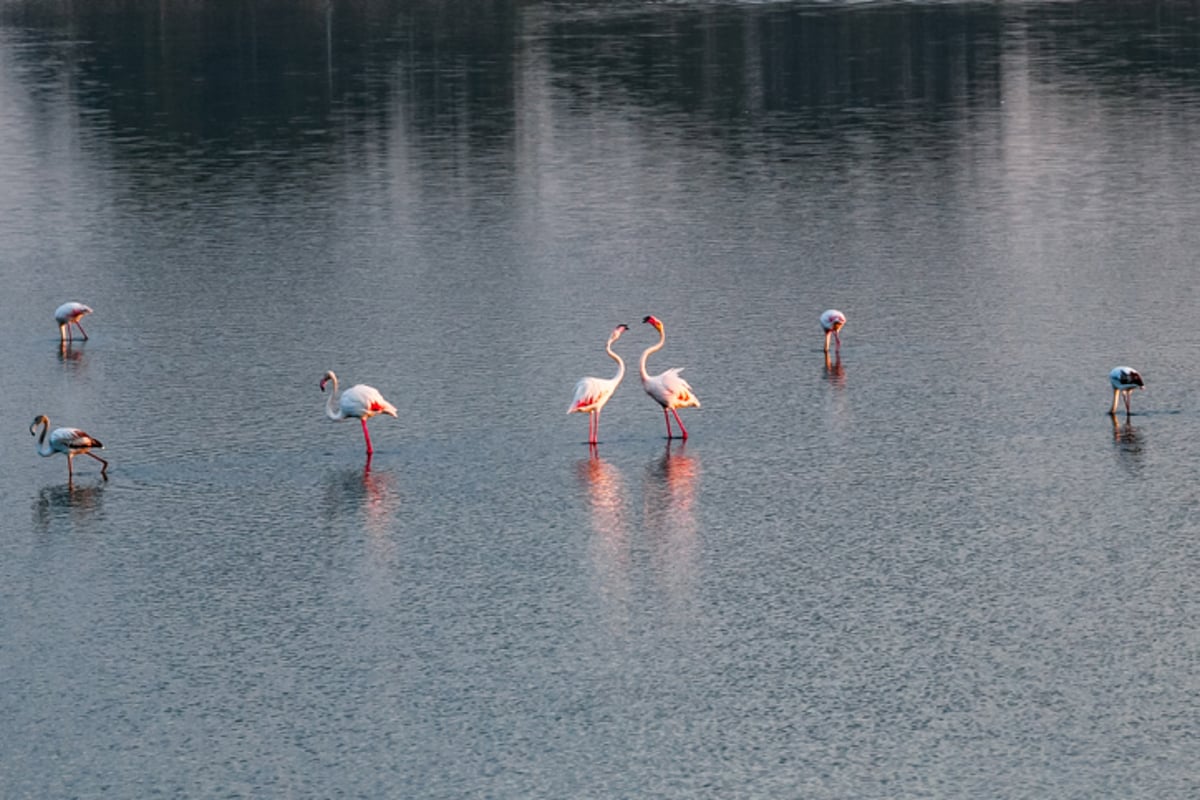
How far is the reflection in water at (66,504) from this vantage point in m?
16.3

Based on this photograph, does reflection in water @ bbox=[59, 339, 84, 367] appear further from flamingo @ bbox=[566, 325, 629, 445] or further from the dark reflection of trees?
the dark reflection of trees

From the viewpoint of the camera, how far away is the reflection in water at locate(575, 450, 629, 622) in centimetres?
1442

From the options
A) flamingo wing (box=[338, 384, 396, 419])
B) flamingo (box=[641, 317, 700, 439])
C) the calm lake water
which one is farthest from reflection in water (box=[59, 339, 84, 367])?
flamingo (box=[641, 317, 700, 439])

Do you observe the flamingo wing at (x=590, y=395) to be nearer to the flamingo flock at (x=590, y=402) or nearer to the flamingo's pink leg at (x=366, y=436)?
A: the flamingo flock at (x=590, y=402)

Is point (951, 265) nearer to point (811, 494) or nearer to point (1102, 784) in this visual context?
point (811, 494)

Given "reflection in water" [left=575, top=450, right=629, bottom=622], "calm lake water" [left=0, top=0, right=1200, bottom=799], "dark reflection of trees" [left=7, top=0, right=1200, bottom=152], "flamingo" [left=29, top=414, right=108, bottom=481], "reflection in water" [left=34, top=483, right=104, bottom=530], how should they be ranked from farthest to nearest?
"dark reflection of trees" [left=7, top=0, right=1200, bottom=152]
"flamingo" [left=29, top=414, right=108, bottom=481]
"reflection in water" [left=34, top=483, right=104, bottom=530]
"reflection in water" [left=575, top=450, right=629, bottom=622]
"calm lake water" [left=0, top=0, right=1200, bottom=799]

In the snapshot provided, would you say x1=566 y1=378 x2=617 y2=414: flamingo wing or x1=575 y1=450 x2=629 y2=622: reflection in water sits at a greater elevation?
x1=566 y1=378 x2=617 y2=414: flamingo wing

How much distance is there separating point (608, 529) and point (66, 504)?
451 cm

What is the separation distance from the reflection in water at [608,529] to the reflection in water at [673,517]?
0.22 metres

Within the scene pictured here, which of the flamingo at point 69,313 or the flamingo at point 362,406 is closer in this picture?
the flamingo at point 362,406

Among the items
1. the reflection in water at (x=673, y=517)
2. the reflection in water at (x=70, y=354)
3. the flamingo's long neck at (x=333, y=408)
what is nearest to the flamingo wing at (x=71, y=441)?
the flamingo's long neck at (x=333, y=408)

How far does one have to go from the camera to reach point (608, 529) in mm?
15844

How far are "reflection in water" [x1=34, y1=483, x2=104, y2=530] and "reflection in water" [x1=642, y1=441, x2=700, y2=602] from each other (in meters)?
4.50

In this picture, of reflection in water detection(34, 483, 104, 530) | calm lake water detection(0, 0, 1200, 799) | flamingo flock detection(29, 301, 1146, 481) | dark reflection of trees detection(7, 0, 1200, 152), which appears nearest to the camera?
calm lake water detection(0, 0, 1200, 799)
